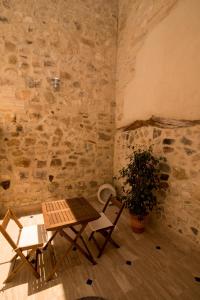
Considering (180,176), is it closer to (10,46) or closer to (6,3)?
(10,46)

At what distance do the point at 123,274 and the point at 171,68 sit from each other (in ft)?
8.31

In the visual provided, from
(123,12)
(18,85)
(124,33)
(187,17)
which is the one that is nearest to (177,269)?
(187,17)

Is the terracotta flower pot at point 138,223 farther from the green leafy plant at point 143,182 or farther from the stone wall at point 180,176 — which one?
the stone wall at point 180,176

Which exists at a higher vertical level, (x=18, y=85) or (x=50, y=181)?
(x=18, y=85)

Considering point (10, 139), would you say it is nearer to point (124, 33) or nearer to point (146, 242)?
point (146, 242)

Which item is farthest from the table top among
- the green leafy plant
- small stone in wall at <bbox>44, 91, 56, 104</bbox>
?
small stone in wall at <bbox>44, 91, 56, 104</bbox>

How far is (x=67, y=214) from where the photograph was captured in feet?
6.35

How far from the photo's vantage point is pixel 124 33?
132 inches

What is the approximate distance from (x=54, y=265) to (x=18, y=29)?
11.4 feet

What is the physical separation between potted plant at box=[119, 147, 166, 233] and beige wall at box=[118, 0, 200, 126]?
2.29 feet

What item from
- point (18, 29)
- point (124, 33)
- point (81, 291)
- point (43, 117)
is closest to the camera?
point (81, 291)

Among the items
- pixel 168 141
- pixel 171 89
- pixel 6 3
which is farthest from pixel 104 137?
pixel 6 3

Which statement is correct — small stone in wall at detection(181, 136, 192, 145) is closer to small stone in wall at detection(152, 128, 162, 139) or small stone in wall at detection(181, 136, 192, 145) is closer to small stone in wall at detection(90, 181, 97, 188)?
small stone in wall at detection(152, 128, 162, 139)

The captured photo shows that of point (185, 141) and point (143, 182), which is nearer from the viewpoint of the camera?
point (185, 141)
